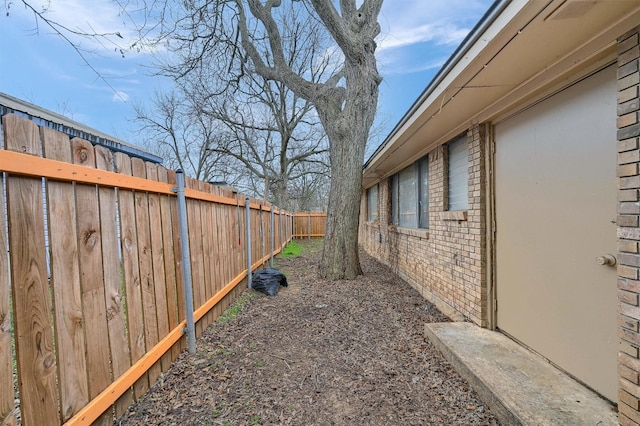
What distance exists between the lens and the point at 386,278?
615 cm

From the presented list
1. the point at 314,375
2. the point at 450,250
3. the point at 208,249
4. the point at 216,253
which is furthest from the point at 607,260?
the point at 216,253

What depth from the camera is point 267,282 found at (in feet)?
16.7

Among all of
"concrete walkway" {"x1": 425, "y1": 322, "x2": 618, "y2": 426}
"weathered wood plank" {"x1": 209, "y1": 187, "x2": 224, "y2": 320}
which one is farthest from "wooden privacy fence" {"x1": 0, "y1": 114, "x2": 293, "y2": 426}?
"concrete walkway" {"x1": 425, "y1": 322, "x2": 618, "y2": 426}

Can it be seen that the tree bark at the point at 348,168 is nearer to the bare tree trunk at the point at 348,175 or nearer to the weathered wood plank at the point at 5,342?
the bare tree trunk at the point at 348,175

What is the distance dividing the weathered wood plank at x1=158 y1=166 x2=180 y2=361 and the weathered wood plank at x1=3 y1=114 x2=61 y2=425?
1.14m

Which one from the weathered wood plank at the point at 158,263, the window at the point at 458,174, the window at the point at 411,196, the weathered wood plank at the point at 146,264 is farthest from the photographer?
the window at the point at 411,196

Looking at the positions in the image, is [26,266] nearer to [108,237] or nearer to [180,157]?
[108,237]

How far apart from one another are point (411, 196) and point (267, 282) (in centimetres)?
331

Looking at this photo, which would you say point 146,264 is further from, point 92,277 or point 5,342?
point 5,342

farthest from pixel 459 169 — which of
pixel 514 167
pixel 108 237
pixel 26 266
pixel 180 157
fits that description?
pixel 180 157

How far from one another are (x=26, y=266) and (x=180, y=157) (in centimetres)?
2762

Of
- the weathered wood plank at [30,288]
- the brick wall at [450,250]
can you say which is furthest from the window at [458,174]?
the weathered wood plank at [30,288]

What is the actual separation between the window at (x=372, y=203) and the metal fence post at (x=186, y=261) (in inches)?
286

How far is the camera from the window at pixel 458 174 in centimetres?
385
